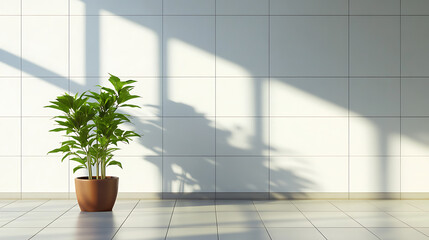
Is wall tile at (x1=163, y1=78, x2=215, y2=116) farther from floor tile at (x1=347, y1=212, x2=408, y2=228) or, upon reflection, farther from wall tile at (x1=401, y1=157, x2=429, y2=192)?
wall tile at (x1=401, y1=157, x2=429, y2=192)

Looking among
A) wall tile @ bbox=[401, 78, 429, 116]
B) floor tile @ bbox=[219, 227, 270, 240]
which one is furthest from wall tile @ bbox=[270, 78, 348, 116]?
floor tile @ bbox=[219, 227, 270, 240]

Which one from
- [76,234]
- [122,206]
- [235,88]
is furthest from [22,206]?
[235,88]

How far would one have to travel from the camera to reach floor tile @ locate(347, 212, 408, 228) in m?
3.68

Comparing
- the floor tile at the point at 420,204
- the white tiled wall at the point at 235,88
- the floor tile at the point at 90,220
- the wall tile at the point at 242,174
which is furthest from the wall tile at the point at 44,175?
the floor tile at the point at 420,204

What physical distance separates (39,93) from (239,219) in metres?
2.48

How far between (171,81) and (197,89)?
0.28 m

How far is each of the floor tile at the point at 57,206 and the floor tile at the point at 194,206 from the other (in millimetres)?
1026

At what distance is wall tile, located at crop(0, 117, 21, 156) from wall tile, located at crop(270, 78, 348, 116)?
2.63 m

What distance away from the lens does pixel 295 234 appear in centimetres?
334

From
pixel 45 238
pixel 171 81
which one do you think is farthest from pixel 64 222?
pixel 171 81

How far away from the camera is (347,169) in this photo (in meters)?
4.85

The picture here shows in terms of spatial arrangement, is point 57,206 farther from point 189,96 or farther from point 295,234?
point 295,234

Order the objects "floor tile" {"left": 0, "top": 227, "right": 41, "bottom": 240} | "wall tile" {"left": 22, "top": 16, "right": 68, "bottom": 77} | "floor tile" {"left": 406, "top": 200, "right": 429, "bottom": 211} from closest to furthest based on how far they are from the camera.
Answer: "floor tile" {"left": 0, "top": 227, "right": 41, "bottom": 240} < "floor tile" {"left": 406, "top": 200, "right": 429, "bottom": 211} < "wall tile" {"left": 22, "top": 16, "right": 68, "bottom": 77}

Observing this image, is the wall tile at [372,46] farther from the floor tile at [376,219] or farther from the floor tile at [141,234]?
the floor tile at [141,234]
